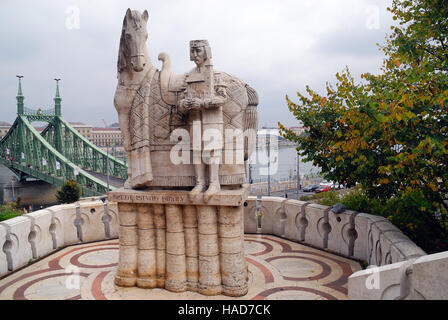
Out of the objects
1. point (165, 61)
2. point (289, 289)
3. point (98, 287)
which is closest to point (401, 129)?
point (289, 289)

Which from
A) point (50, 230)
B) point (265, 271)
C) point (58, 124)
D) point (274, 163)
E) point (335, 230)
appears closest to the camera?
point (265, 271)

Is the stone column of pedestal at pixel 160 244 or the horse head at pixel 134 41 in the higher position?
the horse head at pixel 134 41

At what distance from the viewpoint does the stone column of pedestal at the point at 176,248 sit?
5.92 m

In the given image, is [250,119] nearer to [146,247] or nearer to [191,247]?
[191,247]

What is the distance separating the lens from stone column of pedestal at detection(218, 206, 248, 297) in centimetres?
576

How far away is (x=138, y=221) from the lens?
6.12 metres

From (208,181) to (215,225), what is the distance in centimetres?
75

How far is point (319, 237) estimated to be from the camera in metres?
8.07

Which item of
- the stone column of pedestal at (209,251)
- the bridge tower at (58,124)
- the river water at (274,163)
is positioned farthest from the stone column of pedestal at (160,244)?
the bridge tower at (58,124)

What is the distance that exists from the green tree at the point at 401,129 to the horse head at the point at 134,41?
3.81 metres

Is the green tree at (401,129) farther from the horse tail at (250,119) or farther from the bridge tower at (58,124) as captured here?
the bridge tower at (58,124)

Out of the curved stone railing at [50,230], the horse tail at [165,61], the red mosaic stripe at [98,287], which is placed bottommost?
the red mosaic stripe at [98,287]

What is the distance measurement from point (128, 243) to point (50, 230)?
318 cm

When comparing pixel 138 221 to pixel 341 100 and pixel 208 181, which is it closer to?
pixel 208 181
